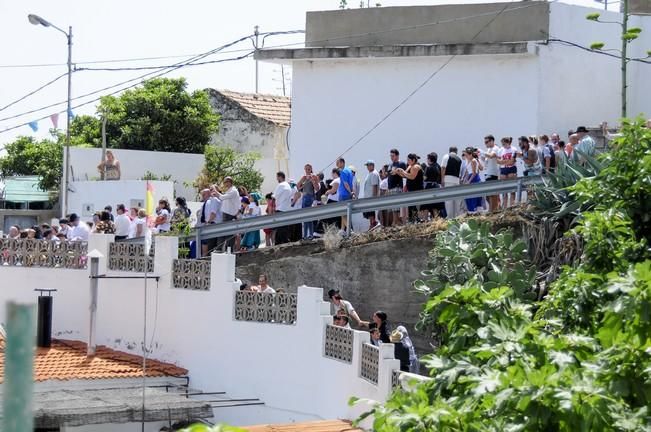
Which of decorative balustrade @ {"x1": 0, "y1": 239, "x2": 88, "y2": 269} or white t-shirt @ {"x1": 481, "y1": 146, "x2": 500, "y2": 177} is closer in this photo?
white t-shirt @ {"x1": 481, "y1": 146, "x2": 500, "y2": 177}

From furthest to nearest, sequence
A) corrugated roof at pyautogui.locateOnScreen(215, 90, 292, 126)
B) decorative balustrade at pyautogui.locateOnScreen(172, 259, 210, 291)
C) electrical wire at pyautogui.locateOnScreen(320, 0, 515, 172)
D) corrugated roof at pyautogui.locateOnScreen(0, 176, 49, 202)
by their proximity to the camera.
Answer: corrugated roof at pyautogui.locateOnScreen(215, 90, 292, 126), corrugated roof at pyautogui.locateOnScreen(0, 176, 49, 202), electrical wire at pyautogui.locateOnScreen(320, 0, 515, 172), decorative balustrade at pyautogui.locateOnScreen(172, 259, 210, 291)

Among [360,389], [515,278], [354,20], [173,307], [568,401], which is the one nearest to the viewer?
[568,401]

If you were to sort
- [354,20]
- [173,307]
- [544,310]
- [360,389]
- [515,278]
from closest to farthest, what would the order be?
[544,310] < [515,278] < [360,389] < [173,307] < [354,20]

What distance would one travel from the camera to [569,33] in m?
21.2

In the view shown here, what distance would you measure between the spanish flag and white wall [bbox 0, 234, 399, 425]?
17.6 feet

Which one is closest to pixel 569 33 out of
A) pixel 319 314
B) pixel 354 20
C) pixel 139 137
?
pixel 354 20

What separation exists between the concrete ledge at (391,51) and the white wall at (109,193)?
5718mm

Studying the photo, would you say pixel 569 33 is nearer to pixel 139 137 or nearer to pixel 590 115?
pixel 590 115

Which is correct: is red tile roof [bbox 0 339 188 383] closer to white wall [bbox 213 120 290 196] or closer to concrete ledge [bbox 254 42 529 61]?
concrete ledge [bbox 254 42 529 61]

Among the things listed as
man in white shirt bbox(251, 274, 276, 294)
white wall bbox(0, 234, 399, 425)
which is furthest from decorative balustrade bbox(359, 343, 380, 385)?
man in white shirt bbox(251, 274, 276, 294)

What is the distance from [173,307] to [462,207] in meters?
4.85

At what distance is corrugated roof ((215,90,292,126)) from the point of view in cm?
3775

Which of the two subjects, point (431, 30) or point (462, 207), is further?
point (431, 30)

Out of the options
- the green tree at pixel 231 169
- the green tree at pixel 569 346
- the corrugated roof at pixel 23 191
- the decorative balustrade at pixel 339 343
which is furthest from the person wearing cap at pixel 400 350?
the corrugated roof at pixel 23 191
